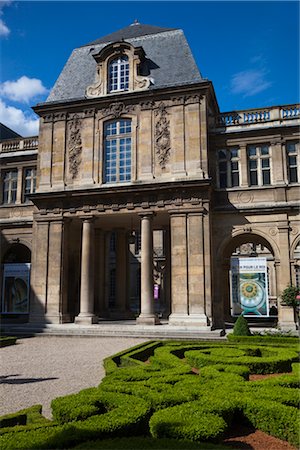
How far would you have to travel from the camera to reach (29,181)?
27.6 metres

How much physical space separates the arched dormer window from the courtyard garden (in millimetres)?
19188

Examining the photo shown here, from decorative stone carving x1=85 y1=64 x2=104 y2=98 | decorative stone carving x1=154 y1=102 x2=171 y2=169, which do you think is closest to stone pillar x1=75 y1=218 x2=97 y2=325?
decorative stone carving x1=154 y1=102 x2=171 y2=169

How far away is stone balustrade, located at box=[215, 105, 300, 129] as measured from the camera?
2336 cm

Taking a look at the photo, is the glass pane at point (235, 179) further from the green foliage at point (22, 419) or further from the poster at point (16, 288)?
the green foliage at point (22, 419)

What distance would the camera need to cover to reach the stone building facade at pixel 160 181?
21422 mm

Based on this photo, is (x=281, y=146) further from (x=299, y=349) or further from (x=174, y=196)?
(x=299, y=349)

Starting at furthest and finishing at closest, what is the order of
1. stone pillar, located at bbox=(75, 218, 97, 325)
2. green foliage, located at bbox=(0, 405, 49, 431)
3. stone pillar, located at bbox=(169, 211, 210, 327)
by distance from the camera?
stone pillar, located at bbox=(75, 218, 97, 325), stone pillar, located at bbox=(169, 211, 210, 327), green foliage, located at bbox=(0, 405, 49, 431)

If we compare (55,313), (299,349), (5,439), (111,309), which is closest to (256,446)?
(5,439)

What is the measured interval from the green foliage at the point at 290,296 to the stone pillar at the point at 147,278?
21.2ft

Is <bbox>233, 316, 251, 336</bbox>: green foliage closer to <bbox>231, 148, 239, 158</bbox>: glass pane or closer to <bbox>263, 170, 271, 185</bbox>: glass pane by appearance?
<bbox>263, 170, 271, 185</bbox>: glass pane

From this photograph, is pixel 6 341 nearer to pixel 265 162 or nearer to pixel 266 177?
pixel 266 177

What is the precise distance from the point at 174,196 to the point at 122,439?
677 inches

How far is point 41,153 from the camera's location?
24.9 meters

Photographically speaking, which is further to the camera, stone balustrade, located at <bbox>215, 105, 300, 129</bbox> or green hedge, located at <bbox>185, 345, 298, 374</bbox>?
stone balustrade, located at <bbox>215, 105, 300, 129</bbox>
